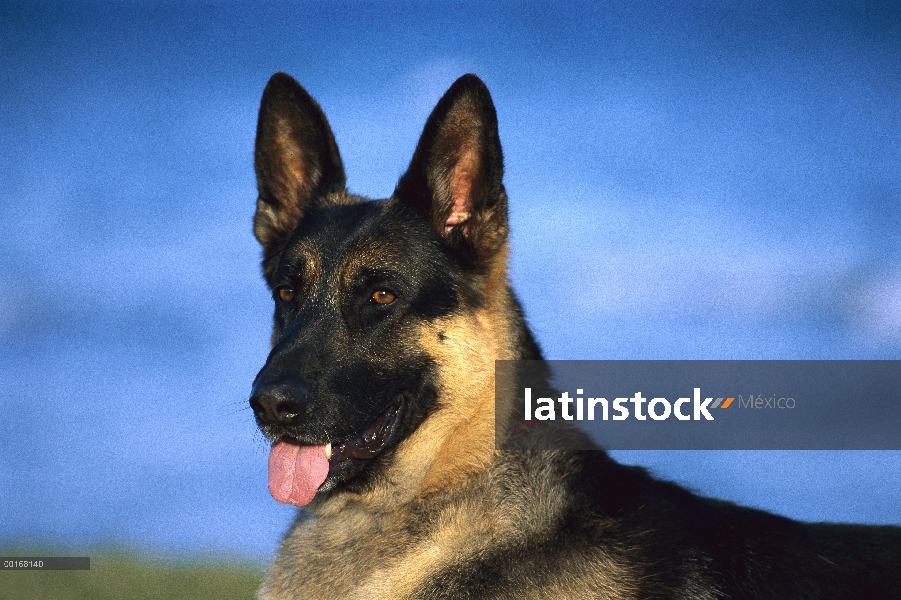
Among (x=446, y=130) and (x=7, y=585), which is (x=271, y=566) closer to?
(x=446, y=130)

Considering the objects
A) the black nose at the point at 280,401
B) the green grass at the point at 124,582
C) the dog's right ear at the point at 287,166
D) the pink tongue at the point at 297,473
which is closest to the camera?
the black nose at the point at 280,401

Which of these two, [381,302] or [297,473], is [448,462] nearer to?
[297,473]

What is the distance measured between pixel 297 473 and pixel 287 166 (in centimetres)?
232

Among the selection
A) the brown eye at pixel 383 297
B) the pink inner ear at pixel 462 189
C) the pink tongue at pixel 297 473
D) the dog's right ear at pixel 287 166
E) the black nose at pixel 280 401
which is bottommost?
the pink tongue at pixel 297 473

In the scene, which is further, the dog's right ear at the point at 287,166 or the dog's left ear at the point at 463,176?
the dog's right ear at the point at 287,166

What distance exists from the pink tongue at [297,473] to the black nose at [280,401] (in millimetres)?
252

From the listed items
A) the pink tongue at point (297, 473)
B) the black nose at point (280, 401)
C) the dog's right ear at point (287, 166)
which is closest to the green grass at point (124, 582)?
the pink tongue at point (297, 473)

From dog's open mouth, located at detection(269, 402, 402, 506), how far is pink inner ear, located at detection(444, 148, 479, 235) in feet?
4.71

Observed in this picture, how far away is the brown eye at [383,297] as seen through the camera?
4730mm

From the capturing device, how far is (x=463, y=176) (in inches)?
197

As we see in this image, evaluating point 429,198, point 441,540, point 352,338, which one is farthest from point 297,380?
point 429,198

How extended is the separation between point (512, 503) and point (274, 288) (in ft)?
6.76

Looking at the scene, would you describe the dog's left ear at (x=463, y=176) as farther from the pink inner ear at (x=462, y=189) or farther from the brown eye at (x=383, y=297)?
the brown eye at (x=383, y=297)

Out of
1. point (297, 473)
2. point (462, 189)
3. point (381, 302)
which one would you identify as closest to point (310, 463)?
point (297, 473)
